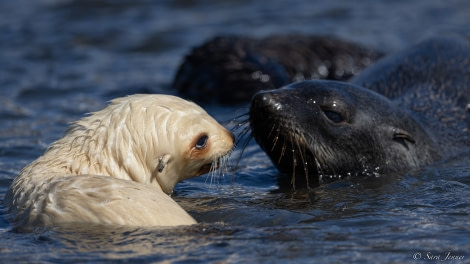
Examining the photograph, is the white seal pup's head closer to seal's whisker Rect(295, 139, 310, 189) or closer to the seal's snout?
the seal's snout

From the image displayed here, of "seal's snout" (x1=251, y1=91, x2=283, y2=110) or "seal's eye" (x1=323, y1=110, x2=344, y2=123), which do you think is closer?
"seal's snout" (x1=251, y1=91, x2=283, y2=110)

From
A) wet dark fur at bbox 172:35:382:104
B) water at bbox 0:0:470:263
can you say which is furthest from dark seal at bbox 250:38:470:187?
wet dark fur at bbox 172:35:382:104

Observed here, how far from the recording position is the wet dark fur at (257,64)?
424 inches

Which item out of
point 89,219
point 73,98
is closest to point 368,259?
point 89,219

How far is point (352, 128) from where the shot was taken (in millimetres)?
7473

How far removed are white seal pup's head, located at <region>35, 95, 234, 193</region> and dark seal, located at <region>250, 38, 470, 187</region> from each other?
2.23ft

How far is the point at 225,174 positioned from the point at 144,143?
1.59m

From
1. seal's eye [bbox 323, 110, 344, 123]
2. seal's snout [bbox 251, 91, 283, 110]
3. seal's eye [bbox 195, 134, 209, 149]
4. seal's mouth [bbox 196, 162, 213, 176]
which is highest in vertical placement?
seal's snout [bbox 251, 91, 283, 110]

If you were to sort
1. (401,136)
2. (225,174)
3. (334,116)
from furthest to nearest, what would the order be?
(225,174) < (401,136) < (334,116)

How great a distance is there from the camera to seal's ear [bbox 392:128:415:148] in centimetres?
767

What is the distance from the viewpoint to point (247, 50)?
1116 cm

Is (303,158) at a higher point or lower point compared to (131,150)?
lower

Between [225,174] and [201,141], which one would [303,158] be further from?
[201,141]

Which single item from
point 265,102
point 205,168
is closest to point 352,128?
point 265,102
